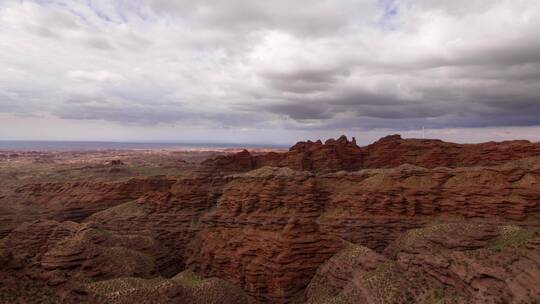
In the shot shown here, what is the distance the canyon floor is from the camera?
3706cm

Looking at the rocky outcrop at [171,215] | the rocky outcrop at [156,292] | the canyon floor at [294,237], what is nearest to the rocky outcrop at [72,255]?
the canyon floor at [294,237]

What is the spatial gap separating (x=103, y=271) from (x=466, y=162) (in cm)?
8738

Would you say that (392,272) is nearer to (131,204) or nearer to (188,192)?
(188,192)

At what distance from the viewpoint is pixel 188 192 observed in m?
87.2

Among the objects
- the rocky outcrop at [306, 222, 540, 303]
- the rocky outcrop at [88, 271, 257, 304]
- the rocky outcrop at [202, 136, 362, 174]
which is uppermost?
the rocky outcrop at [202, 136, 362, 174]

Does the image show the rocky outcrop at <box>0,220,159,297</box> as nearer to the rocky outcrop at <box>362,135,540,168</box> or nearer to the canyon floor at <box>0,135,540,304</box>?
the canyon floor at <box>0,135,540,304</box>

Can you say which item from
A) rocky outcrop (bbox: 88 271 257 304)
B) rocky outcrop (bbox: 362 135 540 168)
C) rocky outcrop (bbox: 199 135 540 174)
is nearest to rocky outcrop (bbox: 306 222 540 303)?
rocky outcrop (bbox: 88 271 257 304)

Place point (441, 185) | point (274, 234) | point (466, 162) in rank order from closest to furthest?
point (274, 234) → point (441, 185) → point (466, 162)

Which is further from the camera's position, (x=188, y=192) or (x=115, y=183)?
(x=115, y=183)

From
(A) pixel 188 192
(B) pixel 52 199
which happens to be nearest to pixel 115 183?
(B) pixel 52 199

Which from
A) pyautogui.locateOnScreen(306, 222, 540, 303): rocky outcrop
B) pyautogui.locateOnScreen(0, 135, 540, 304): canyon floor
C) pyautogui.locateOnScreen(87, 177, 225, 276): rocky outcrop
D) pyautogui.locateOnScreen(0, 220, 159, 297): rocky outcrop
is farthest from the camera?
pyautogui.locateOnScreen(87, 177, 225, 276): rocky outcrop

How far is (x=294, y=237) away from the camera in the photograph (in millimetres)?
55656

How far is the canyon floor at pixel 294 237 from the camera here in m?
37.1

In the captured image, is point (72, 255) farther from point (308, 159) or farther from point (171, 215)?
point (308, 159)
